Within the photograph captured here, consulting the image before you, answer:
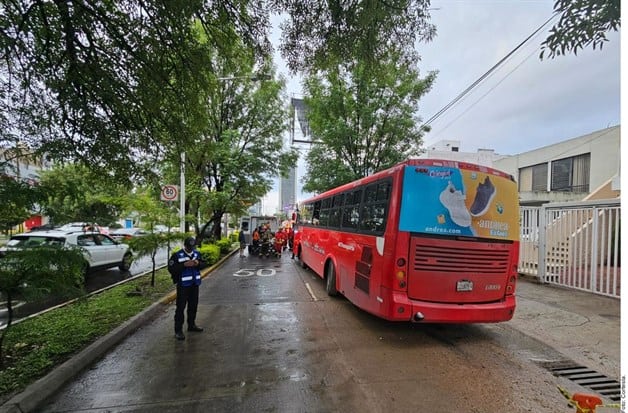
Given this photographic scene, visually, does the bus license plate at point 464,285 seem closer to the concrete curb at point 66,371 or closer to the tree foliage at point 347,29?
the tree foliage at point 347,29

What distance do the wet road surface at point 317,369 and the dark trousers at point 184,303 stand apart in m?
0.24

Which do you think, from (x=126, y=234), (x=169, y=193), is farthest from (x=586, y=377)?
(x=126, y=234)

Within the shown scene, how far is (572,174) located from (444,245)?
863 inches

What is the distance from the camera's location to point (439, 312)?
15.1 feet

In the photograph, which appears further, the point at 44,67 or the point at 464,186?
the point at 464,186

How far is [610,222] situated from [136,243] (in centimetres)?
1100

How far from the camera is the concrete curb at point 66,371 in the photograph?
311 cm

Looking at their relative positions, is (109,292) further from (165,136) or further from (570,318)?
(570,318)

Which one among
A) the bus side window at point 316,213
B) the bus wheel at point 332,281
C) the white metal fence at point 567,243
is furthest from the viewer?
the bus side window at point 316,213

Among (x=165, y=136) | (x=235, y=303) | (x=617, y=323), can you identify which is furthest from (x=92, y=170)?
(x=617, y=323)

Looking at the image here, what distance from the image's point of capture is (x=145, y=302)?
670 cm

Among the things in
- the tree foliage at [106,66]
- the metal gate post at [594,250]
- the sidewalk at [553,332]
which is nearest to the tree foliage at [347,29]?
the tree foliage at [106,66]

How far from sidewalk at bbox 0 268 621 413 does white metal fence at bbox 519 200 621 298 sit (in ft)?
2.35

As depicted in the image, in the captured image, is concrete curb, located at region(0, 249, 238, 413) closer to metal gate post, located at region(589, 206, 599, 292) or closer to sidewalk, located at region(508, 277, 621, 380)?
sidewalk, located at region(508, 277, 621, 380)
